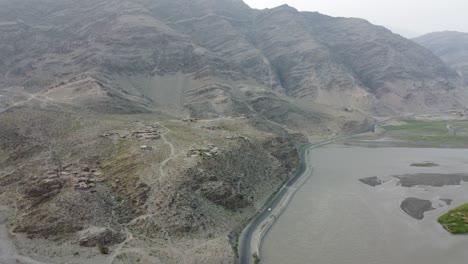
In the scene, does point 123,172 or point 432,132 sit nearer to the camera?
point 123,172

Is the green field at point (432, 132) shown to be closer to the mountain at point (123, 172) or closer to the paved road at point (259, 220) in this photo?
the mountain at point (123, 172)

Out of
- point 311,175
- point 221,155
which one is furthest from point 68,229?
point 311,175

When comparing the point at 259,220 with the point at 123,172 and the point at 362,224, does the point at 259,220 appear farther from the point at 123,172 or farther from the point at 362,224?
the point at 123,172

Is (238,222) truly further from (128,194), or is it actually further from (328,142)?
(328,142)

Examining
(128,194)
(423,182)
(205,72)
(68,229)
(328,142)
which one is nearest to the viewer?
(68,229)

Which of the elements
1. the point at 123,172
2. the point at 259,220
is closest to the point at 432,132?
the point at 259,220

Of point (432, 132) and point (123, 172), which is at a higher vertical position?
point (123, 172)
